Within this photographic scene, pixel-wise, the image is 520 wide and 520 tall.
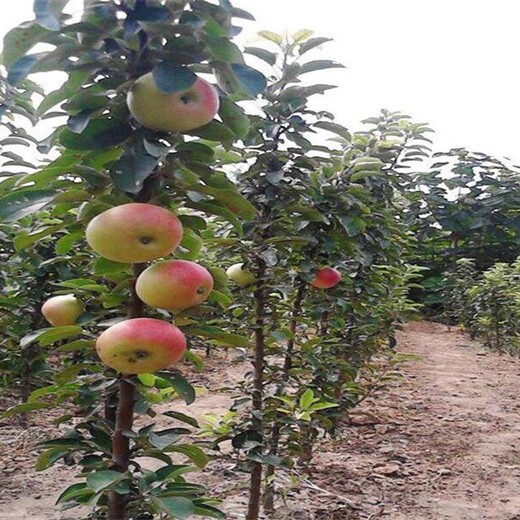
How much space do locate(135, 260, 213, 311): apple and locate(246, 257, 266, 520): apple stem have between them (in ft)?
2.77

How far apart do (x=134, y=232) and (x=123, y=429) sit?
1.39ft

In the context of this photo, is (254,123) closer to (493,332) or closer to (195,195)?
(195,195)

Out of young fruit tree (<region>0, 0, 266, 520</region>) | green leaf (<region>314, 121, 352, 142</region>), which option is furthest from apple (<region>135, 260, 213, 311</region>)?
green leaf (<region>314, 121, 352, 142</region>)

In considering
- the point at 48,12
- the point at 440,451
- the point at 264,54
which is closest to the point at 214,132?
the point at 48,12

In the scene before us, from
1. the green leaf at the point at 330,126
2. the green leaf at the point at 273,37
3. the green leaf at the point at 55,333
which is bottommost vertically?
the green leaf at the point at 55,333

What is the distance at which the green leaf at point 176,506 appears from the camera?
1.05 metres

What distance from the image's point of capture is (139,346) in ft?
3.49

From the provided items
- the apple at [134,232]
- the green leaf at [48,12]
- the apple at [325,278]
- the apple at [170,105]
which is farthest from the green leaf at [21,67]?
the apple at [325,278]

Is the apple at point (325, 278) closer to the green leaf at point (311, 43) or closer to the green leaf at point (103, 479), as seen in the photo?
the green leaf at point (311, 43)

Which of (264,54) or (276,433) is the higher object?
(264,54)

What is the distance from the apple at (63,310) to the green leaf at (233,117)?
616 mm

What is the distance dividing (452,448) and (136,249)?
2.78 meters

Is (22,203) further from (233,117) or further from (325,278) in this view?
(325,278)

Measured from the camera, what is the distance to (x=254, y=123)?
2002 mm
